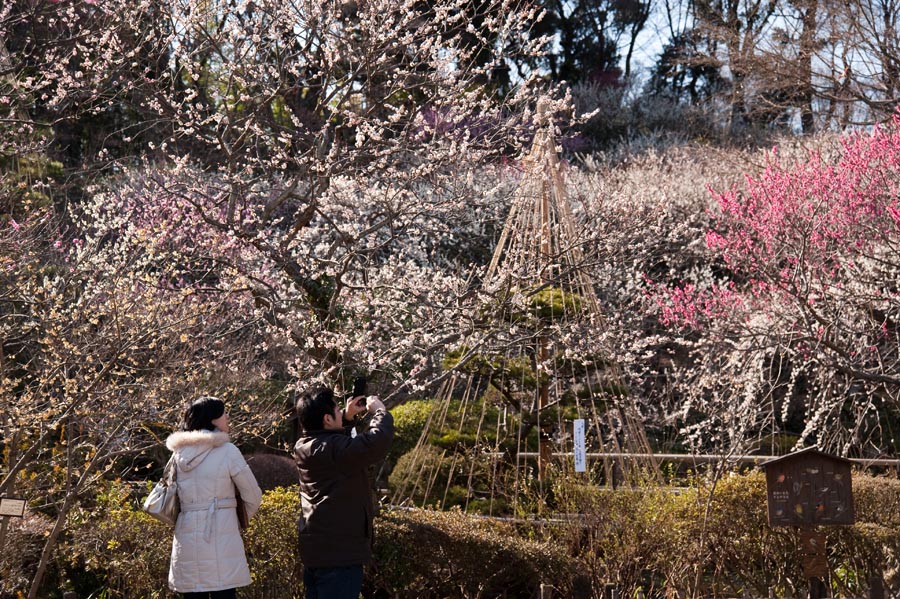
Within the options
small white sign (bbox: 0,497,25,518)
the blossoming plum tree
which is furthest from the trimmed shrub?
the blossoming plum tree

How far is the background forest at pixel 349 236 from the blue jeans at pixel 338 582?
1322mm

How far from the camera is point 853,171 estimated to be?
7.93 meters

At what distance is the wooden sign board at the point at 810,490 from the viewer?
16.0ft

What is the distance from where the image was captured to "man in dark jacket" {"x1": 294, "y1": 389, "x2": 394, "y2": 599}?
3.42 m

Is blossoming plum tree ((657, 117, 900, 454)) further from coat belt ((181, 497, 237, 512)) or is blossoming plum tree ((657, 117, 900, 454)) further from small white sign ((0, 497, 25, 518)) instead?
small white sign ((0, 497, 25, 518))

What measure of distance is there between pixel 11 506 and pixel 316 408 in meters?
1.64

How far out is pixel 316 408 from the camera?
353cm

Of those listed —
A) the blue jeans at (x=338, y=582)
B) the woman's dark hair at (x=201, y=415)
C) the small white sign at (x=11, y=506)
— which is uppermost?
the woman's dark hair at (x=201, y=415)

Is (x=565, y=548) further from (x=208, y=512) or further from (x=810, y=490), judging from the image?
(x=208, y=512)

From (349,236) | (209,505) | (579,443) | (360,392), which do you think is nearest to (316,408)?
(360,392)

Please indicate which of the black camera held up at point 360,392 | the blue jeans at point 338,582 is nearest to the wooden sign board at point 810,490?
the black camera held up at point 360,392

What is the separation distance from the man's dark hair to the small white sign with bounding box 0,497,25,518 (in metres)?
1.54

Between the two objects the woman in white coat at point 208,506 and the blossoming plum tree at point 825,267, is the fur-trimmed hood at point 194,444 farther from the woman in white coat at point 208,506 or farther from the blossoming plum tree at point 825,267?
the blossoming plum tree at point 825,267

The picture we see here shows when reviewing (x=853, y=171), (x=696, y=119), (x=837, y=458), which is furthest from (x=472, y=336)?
(x=696, y=119)
